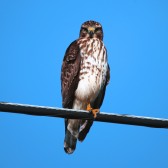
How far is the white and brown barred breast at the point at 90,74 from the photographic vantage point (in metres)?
7.43

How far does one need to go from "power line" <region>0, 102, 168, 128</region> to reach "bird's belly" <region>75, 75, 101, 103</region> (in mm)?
2836

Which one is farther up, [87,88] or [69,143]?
[87,88]

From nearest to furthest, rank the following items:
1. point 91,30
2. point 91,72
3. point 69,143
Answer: point 91,72 < point 69,143 < point 91,30

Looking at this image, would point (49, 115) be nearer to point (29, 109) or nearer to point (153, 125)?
point (29, 109)

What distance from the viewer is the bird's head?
840 centimetres

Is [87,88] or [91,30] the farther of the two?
[91,30]

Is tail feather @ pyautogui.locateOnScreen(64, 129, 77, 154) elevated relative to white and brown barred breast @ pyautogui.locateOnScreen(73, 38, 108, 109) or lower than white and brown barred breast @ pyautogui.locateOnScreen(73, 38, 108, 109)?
lower

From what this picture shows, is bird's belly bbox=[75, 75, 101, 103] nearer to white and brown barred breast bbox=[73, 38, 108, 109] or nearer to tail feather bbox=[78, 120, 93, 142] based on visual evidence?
white and brown barred breast bbox=[73, 38, 108, 109]

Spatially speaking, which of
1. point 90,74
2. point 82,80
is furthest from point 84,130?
point 90,74

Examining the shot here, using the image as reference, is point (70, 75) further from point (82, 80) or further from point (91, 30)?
point (91, 30)

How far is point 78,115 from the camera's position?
455 cm

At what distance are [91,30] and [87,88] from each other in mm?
1416

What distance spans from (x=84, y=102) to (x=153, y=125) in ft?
11.1

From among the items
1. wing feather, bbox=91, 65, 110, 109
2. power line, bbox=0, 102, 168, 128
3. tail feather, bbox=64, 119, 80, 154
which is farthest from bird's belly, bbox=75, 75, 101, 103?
power line, bbox=0, 102, 168, 128
